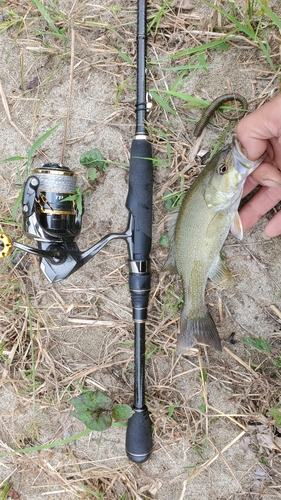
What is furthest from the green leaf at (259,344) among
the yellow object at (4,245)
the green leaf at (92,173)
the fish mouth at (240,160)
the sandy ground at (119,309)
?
the yellow object at (4,245)

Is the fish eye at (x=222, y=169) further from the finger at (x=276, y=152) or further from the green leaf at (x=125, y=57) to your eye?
the green leaf at (x=125, y=57)

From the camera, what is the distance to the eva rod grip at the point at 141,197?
8.39 ft

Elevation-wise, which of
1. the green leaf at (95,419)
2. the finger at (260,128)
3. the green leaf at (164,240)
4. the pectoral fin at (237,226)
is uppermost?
the finger at (260,128)

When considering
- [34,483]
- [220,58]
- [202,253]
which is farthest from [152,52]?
[34,483]

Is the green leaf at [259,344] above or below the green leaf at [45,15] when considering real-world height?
below

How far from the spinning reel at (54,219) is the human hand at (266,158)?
726 mm

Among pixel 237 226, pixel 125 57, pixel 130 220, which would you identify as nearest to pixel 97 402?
pixel 130 220

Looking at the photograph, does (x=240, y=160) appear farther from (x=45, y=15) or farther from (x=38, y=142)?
(x=45, y=15)

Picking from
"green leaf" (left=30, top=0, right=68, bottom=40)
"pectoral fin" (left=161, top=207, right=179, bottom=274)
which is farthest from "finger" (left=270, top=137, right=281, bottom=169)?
"green leaf" (left=30, top=0, right=68, bottom=40)

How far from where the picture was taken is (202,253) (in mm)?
2418

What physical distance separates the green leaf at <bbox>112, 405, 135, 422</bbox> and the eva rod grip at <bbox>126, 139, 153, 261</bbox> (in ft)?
→ 3.11

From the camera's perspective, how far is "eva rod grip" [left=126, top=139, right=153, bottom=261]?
2.56m

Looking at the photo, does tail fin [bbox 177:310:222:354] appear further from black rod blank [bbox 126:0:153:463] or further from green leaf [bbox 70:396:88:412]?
green leaf [bbox 70:396:88:412]

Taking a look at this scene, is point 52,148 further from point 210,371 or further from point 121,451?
point 121,451
